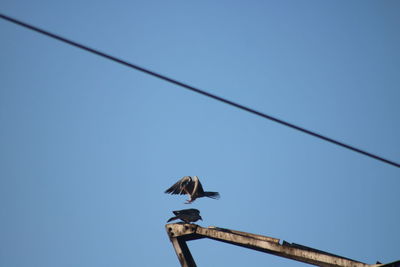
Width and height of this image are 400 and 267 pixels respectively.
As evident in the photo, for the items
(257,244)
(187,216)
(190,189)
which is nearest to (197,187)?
(190,189)

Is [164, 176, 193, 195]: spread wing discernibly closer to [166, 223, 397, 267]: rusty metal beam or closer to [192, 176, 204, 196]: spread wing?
[192, 176, 204, 196]: spread wing

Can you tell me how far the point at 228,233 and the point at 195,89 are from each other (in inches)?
109

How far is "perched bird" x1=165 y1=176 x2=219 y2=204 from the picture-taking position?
43.1 feet

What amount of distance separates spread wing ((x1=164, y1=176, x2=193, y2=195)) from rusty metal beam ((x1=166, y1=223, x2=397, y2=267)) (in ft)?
13.2

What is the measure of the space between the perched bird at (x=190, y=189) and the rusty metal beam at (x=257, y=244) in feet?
12.6

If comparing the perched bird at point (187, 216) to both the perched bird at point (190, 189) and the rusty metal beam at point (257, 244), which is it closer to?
the rusty metal beam at point (257, 244)

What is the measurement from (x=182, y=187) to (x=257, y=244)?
186 inches

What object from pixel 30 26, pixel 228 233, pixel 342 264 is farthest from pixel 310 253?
pixel 30 26

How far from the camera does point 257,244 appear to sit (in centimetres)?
880

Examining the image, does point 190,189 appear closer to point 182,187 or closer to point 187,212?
point 182,187

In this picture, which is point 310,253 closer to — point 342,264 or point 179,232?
point 342,264

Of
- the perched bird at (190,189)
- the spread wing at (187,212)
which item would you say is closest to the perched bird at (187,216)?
the spread wing at (187,212)

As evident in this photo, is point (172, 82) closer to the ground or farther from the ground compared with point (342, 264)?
farther from the ground

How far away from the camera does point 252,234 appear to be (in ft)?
29.3
